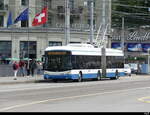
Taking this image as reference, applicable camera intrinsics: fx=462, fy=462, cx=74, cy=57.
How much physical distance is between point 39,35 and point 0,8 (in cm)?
634

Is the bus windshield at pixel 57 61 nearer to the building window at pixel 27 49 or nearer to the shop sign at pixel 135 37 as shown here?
the building window at pixel 27 49

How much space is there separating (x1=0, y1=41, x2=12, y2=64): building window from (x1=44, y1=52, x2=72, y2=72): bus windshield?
933 inches

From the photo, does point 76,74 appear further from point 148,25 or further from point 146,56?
point 148,25

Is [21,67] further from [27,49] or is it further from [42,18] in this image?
[27,49]

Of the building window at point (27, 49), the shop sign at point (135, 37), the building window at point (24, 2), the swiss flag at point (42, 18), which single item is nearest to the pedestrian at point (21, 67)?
the swiss flag at point (42, 18)

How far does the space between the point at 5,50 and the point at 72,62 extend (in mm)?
25034

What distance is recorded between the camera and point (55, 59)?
125 feet

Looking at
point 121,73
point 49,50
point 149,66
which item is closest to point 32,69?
point 49,50

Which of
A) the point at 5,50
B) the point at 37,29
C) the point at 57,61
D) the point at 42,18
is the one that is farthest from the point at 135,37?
the point at 57,61

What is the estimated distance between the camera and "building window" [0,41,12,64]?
61.2 meters

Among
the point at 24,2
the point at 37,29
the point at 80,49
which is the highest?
the point at 24,2

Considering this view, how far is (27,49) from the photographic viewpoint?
202 feet

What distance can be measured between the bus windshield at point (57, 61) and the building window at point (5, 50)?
2369 centimetres

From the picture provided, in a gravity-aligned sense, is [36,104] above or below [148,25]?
below
